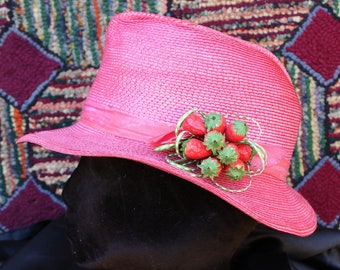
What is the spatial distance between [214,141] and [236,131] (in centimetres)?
4

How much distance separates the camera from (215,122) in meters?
0.80

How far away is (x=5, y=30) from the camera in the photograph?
141 centimetres

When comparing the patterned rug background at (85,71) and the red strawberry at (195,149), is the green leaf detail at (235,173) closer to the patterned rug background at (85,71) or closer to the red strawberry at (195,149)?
the red strawberry at (195,149)

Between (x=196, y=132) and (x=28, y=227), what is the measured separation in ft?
2.61

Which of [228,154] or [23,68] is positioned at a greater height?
[228,154]

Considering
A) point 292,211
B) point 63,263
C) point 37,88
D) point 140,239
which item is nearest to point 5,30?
point 37,88

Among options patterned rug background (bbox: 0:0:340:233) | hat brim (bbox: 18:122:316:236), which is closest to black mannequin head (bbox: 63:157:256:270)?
hat brim (bbox: 18:122:316:236)

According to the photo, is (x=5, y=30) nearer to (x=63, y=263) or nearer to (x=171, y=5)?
(x=171, y=5)

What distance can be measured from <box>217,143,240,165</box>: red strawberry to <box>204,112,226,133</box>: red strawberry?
0.03m

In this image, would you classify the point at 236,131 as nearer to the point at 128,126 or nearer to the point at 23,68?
the point at 128,126

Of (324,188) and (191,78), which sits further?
(324,188)

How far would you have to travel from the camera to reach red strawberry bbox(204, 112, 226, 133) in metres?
0.80

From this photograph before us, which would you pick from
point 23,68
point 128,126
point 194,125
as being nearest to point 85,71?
point 23,68

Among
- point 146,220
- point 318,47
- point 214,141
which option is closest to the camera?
point 214,141
